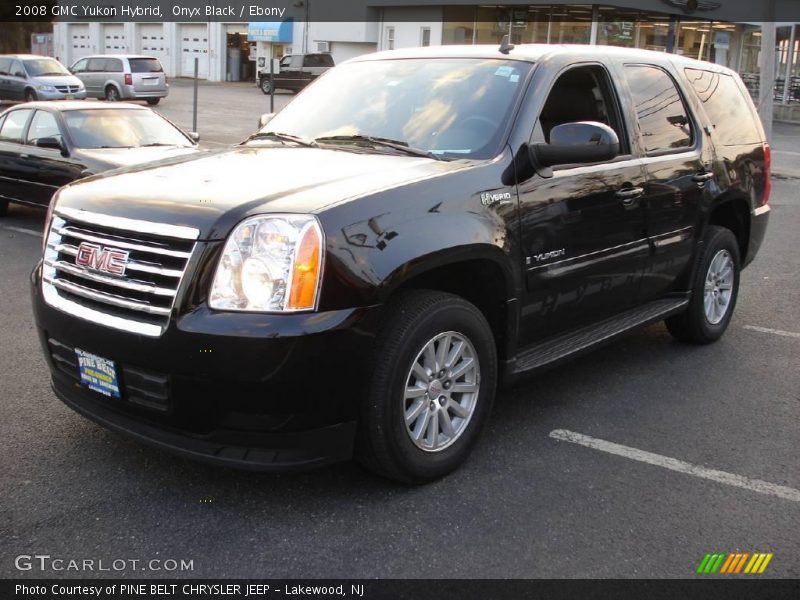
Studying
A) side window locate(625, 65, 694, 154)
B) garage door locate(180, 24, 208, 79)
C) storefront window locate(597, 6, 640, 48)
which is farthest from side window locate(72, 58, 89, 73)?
side window locate(625, 65, 694, 154)

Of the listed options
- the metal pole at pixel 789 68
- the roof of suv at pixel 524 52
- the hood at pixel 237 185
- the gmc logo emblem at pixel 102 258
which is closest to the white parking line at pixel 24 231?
the roof of suv at pixel 524 52

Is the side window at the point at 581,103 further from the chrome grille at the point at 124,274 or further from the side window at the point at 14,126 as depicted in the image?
the side window at the point at 14,126

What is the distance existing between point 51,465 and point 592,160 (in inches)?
114

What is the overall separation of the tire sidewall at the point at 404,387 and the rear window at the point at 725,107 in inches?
111

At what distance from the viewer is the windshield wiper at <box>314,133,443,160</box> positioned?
4.12 m

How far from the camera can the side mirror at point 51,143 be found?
32.3 feet

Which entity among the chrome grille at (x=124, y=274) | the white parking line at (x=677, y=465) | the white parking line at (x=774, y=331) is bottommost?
the white parking line at (x=677, y=465)

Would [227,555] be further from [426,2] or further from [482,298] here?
[426,2]

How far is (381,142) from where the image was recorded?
4.29m
